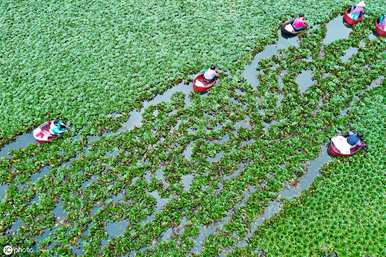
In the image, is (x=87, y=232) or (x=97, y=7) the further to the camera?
(x=97, y=7)

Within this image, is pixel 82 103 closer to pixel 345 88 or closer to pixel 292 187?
pixel 292 187

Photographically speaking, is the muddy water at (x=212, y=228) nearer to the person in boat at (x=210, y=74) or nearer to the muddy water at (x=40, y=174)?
the person in boat at (x=210, y=74)

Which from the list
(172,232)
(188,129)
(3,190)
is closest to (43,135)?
(3,190)

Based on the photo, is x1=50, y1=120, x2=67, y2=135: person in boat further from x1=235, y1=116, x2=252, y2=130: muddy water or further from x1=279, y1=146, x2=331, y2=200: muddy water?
x1=279, y1=146, x2=331, y2=200: muddy water

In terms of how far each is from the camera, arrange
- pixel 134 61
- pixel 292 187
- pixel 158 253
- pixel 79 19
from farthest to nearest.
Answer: pixel 79 19
pixel 134 61
pixel 292 187
pixel 158 253

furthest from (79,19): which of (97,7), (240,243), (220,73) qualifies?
(240,243)

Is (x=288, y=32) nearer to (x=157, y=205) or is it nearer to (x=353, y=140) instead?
(x=353, y=140)
